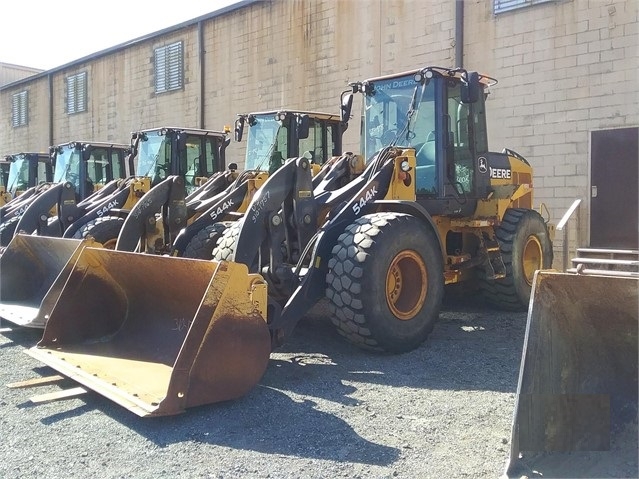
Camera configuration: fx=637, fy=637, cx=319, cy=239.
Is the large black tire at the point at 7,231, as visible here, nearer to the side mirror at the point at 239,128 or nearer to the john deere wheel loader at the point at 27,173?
the side mirror at the point at 239,128

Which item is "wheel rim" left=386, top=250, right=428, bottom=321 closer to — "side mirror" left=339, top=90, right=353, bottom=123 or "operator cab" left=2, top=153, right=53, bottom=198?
"side mirror" left=339, top=90, right=353, bottom=123

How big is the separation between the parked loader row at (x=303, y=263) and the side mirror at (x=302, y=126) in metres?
1.33

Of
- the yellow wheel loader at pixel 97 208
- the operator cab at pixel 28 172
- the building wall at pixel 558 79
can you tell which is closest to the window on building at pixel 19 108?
the operator cab at pixel 28 172

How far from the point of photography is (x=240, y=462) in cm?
335

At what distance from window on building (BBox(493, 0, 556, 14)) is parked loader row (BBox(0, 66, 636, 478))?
436cm

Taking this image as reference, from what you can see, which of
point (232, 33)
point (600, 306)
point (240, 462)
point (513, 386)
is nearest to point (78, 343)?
point (240, 462)

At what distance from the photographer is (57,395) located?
4.29 meters

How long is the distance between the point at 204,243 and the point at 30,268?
73.5 inches

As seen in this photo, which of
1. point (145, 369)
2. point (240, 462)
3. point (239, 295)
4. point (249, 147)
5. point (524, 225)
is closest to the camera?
point (240, 462)

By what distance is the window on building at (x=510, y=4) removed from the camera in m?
11.3

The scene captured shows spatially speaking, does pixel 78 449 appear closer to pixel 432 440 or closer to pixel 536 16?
pixel 432 440

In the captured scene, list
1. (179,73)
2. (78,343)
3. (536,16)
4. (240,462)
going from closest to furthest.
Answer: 1. (240,462)
2. (78,343)
3. (536,16)
4. (179,73)

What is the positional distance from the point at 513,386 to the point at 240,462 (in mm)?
2187

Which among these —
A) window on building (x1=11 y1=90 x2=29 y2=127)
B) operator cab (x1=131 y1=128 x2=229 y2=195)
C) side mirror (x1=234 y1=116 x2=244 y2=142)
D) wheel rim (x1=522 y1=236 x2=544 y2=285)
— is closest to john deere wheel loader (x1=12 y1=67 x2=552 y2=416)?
wheel rim (x1=522 y1=236 x2=544 y2=285)
